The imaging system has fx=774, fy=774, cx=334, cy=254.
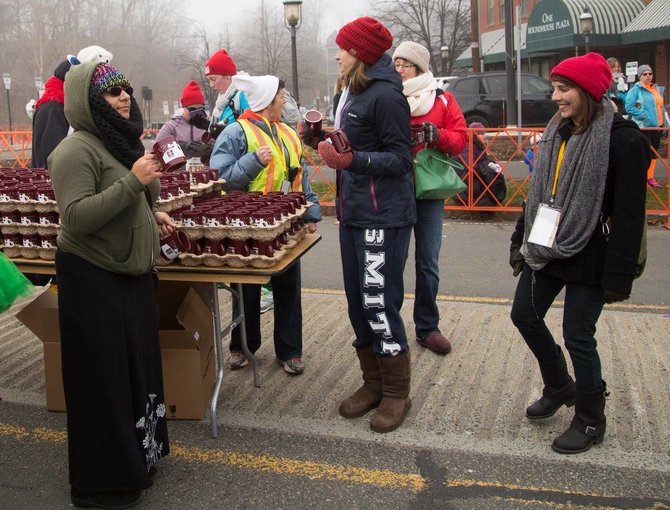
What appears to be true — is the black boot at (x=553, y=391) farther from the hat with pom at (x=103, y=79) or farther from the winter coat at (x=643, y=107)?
the winter coat at (x=643, y=107)

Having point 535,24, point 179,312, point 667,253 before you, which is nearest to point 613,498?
point 179,312

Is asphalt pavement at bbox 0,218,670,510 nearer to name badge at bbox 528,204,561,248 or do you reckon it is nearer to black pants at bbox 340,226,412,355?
black pants at bbox 340,226,412,355

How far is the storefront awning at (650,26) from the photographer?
83.9 feet

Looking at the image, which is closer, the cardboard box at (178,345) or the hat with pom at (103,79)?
the hat with pom at (103,79)

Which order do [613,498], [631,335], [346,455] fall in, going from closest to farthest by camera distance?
[613,498]
[346,455]
[631,335]

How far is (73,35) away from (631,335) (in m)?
73.6

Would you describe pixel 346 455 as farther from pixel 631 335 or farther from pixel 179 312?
pixel 631 335

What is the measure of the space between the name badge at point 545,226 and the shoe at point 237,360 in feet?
7.24

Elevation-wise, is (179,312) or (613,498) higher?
(179,312)

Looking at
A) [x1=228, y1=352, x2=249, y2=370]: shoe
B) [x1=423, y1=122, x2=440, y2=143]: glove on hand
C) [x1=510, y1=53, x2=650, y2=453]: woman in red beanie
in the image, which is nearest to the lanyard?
[x1=510, y1=53, x2=650, y2=453]: woman in red beanie

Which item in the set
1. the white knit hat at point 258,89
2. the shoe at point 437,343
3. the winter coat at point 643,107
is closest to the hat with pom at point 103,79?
the white knit hat at point 258,89

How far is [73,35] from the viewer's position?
71.1m

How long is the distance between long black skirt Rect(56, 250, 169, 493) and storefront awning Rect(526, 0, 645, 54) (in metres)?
27.6

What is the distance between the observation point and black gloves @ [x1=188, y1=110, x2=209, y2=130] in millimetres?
8617
